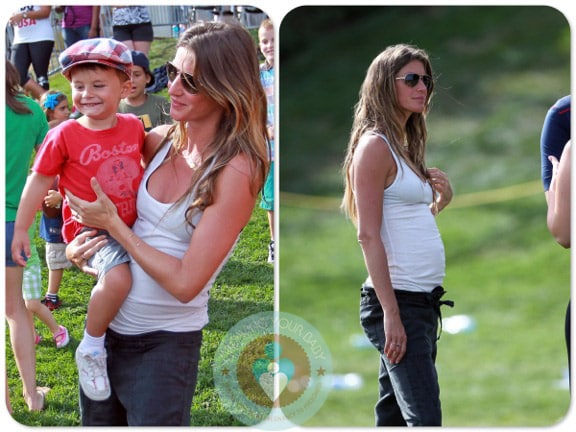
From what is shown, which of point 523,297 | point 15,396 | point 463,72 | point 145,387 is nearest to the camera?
point 145,387

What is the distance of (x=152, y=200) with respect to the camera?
1.83 m

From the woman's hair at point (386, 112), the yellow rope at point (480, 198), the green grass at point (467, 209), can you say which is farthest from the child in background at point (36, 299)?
the yellow rope at point (480, 198)

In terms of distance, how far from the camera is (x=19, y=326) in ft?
7.39

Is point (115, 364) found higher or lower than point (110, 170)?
lower

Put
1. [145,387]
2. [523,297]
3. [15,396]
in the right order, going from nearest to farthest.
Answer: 1. [145,387]
2. [15,396]
3. [523,297]

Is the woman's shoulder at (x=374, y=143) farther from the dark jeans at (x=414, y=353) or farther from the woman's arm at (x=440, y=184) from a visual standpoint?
the dark jeans at (x=414, y=353)

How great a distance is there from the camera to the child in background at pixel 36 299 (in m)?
2.26

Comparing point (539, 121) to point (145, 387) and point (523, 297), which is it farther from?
point (145, 387)

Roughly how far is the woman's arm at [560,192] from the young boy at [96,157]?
2.90 ft

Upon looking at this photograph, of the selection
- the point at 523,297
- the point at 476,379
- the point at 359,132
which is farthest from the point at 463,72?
the point at 359,132

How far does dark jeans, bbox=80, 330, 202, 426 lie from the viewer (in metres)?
1.83

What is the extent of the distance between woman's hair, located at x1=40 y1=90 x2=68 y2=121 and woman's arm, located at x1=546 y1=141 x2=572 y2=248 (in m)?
1.11

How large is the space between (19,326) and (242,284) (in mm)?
537

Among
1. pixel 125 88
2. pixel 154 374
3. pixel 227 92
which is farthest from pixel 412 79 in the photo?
pixel 154 374
